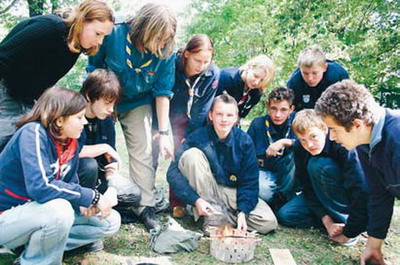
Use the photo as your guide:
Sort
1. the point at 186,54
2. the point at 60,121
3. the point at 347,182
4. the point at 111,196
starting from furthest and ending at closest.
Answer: the point at 186,54, the point at 347,182, the point at 111,196, the point at 60,121

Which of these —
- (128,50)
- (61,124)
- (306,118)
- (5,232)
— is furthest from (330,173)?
(5,232)

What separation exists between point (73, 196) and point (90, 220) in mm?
380

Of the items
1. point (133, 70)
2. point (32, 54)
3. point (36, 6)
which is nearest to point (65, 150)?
point (32, 54)

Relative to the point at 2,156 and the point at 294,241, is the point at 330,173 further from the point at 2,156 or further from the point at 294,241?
the point at 2,156

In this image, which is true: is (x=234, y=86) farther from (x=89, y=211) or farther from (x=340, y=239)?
(x=89, y=211)

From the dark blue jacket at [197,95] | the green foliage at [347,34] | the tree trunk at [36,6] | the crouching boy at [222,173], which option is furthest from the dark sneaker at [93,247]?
the tree trunk at [36,6]

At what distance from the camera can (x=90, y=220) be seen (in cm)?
248

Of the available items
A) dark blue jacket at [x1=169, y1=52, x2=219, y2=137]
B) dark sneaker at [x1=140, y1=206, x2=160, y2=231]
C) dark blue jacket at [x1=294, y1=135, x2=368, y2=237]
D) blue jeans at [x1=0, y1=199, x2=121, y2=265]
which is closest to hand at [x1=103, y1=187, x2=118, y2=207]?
blue jeans at [x1=0, y1=199, x2=121, y2=265]

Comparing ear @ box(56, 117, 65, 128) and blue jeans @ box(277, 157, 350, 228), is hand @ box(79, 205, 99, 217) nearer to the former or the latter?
ear @ box(56, 117, 65, 128)

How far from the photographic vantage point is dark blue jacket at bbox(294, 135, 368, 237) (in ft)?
9.50

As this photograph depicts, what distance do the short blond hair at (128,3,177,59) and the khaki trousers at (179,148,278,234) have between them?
90 centimetres

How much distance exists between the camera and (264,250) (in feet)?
9.56

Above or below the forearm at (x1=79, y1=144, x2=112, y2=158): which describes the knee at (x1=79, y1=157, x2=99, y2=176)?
below

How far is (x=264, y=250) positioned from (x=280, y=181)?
97 cm
